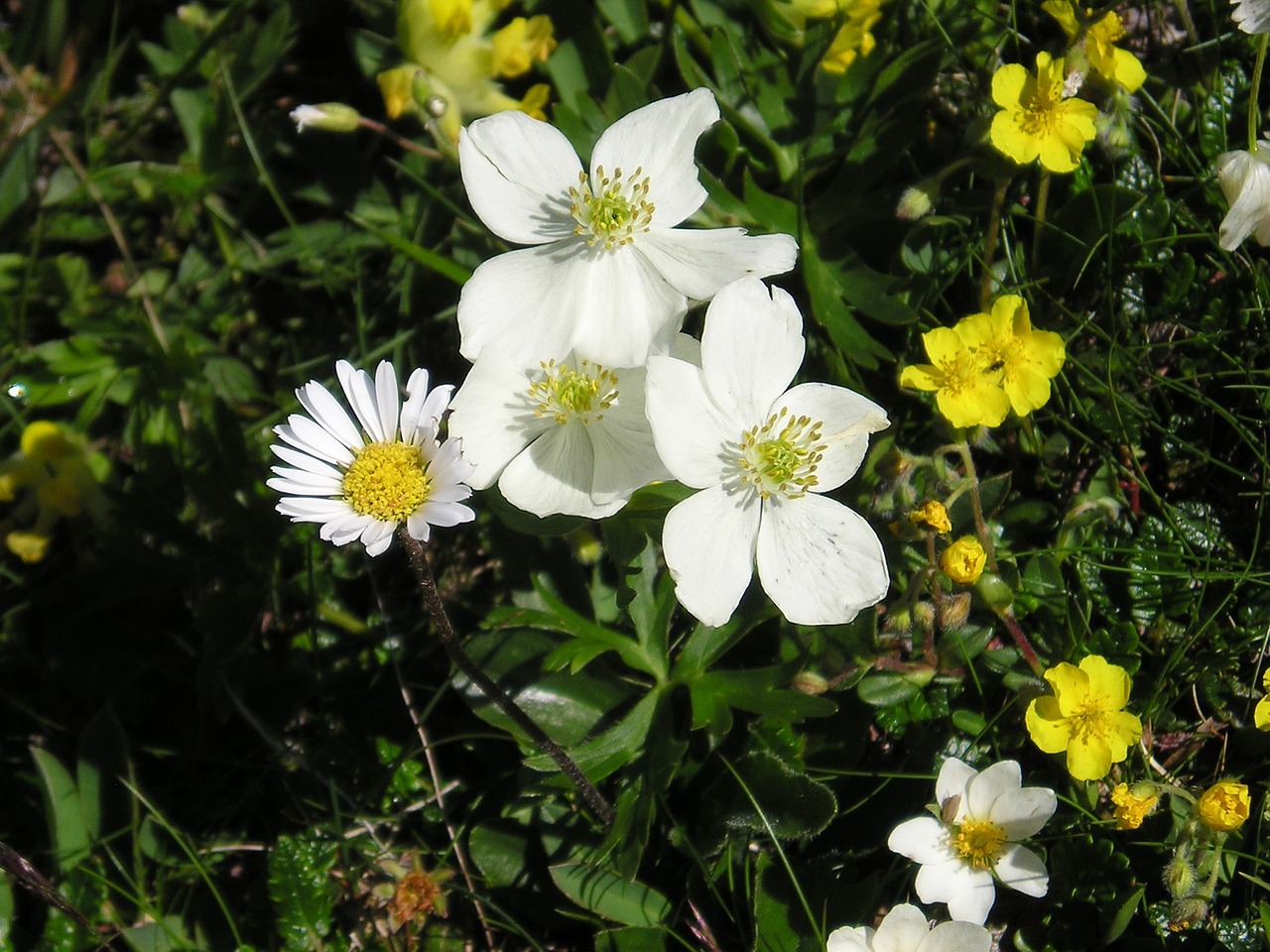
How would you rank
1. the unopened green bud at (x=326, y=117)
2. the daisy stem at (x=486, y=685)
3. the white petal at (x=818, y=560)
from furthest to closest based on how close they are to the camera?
1. the unopened green bud at (x=326, y=117)
2. the white petal at (x=818, y=560)
3. the daisy stem at (x=486, y=685)

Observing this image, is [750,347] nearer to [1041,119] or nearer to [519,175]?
[519,175]

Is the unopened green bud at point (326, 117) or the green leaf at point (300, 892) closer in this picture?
the green leaf at point (300, 892)

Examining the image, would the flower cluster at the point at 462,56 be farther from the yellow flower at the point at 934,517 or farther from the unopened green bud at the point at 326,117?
the yellow flower at the point at 934,517

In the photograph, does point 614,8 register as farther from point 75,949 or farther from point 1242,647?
point 75,949

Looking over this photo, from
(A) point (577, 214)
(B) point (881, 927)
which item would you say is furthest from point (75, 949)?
(A) point (577, 214)

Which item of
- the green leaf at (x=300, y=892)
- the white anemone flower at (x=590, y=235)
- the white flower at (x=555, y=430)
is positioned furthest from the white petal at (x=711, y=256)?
the green leaf at (x=300, y=892)

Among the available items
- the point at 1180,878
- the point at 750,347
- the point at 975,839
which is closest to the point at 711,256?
the point at 750,347

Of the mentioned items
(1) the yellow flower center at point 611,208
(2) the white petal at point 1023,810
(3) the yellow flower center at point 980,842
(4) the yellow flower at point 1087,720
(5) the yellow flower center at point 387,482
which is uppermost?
(1) the yellow flower center at point 611,208
